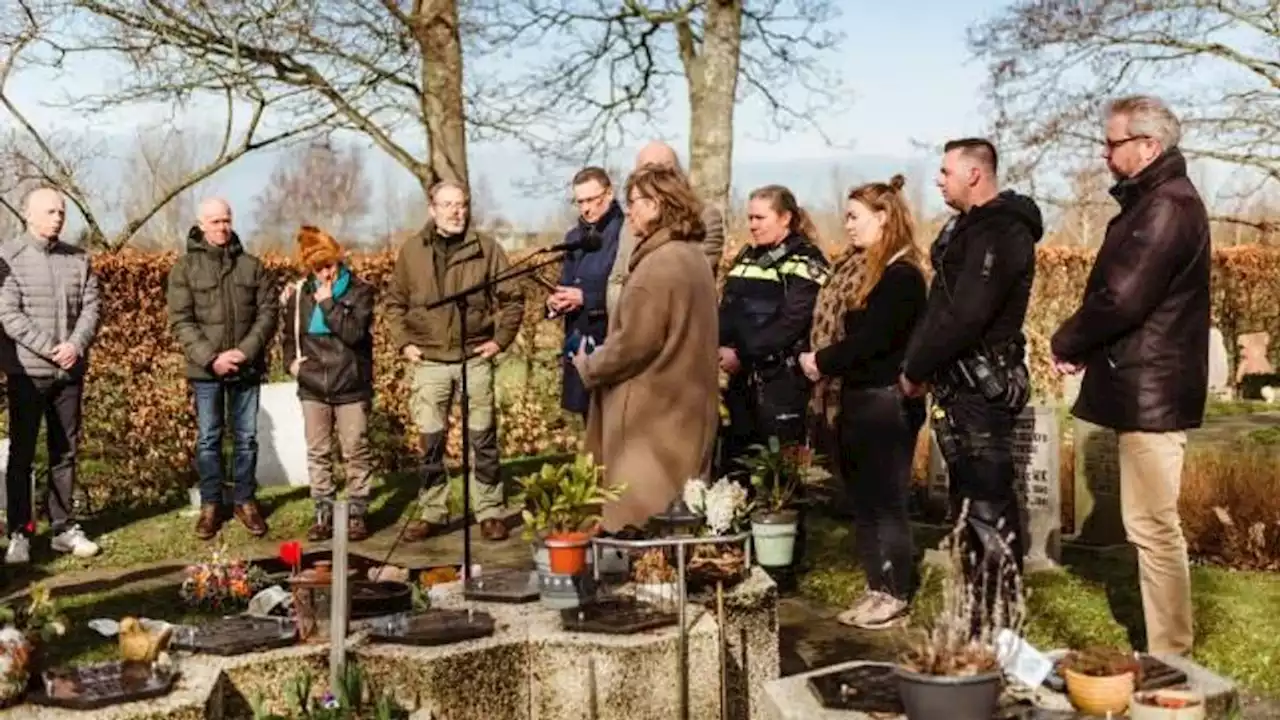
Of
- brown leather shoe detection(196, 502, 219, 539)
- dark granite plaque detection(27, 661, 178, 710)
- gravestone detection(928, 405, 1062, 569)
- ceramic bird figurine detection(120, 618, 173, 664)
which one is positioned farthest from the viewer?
brown leather shoe detection(196, 502, 219, 539)

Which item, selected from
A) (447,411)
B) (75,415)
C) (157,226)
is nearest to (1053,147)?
(447,411)

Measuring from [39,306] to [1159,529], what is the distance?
589cm

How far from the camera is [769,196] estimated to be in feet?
24.5

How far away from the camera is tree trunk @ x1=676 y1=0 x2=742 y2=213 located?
15.4 metres

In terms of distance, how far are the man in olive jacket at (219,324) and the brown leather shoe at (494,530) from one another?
1.46 metres

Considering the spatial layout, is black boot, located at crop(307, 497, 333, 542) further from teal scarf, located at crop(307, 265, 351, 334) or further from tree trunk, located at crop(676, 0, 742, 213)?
tree trunk, located at crop(676, 0, 742, 213)

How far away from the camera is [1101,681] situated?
4094 millimetres

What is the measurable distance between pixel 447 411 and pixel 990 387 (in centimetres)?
367

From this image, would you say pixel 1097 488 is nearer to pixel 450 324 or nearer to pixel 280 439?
pixel 450 324

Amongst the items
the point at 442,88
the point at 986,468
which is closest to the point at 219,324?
the point at 986,468

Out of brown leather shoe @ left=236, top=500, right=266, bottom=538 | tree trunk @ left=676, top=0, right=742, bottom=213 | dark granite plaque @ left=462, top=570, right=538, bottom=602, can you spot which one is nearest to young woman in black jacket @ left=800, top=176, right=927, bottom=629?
dark granite plaque @ left=462, top=570, right=538, bottom=602

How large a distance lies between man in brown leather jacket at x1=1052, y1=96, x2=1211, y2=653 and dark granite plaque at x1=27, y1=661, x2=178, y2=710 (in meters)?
3.30

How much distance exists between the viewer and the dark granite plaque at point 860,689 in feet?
13.3

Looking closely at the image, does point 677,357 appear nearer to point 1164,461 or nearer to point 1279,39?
point 1164,461
